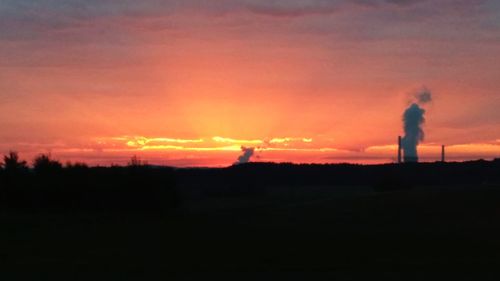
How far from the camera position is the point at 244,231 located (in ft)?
152

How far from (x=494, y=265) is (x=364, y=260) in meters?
4.48

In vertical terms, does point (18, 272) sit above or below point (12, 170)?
below

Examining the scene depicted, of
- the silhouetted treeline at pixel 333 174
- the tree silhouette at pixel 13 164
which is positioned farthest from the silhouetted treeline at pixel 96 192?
the silhouetted treeline at pixel 333 174

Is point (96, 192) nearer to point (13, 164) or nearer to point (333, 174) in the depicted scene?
point (13, 164)

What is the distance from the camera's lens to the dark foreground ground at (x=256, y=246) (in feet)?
91.6

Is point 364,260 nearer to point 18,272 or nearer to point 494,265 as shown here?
point 494,265

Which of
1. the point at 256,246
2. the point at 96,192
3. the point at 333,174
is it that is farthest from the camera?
the point at 333,174

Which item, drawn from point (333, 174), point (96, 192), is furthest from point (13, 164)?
point (333, 174)

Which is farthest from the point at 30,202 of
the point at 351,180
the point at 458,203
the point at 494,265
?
the point at 351,180

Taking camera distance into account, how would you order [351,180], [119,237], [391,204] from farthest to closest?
1. [351,180]
2. [391,204]
3. [119,237]

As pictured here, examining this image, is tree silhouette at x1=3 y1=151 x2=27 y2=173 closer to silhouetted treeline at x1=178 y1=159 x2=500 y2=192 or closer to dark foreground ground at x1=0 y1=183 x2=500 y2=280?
dark foreground ground at x1=0 y1=183 x2=500 y2=280

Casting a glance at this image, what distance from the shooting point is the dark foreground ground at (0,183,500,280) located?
27922mm

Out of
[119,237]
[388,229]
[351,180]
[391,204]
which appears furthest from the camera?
[351,180]

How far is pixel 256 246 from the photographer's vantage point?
1459 inches
